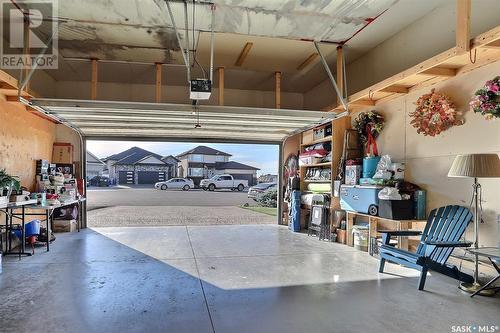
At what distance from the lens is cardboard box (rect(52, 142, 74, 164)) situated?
7.89 metres

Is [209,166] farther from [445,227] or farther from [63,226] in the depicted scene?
[445,227]

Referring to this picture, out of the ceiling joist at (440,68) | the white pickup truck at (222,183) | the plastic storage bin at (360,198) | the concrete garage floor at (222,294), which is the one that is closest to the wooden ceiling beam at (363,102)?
the ceiling joist at (440,68)

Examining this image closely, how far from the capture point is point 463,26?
344 cm

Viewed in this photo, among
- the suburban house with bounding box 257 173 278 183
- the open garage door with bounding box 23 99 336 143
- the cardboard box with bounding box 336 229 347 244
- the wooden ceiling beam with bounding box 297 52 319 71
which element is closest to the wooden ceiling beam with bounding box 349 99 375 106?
the open garage door with bounding box 23 99 336 143

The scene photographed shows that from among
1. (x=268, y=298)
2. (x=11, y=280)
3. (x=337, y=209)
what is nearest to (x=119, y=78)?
(x=11, y=280)

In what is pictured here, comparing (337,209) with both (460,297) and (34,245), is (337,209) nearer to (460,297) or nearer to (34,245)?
(460,297)

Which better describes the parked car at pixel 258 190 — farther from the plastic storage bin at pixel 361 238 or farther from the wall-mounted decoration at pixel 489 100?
the wall-mounted decoration at pixel 489 100

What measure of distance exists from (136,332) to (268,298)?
4.49ft

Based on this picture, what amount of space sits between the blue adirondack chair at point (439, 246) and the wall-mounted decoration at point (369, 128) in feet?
6.42

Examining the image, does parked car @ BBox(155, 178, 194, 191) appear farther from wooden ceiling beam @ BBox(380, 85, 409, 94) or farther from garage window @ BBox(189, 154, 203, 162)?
wooden ceiling beam @ BBox(380, 85, 409, 94)

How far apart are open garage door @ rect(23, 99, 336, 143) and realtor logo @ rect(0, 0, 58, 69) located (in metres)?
0.92

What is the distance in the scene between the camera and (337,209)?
268 inches

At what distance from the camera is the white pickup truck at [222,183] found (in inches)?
920

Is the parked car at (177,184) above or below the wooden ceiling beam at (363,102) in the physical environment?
below
